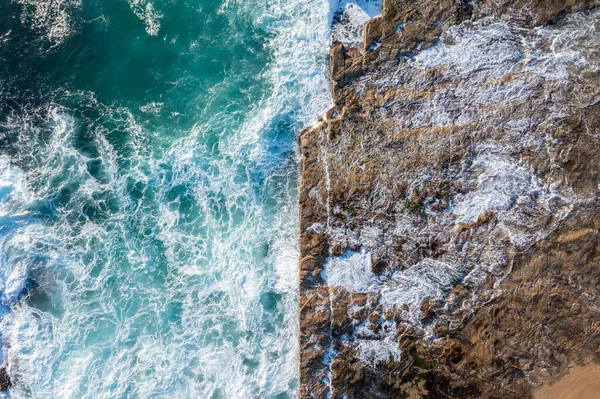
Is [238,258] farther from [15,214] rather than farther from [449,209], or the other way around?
[15,214]

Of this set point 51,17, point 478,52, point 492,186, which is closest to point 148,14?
point 51,17

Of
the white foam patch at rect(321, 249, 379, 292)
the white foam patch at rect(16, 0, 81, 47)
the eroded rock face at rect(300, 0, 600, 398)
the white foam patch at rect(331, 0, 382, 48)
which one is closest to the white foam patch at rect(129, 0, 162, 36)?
the white foam patch at rect(16, 0, 81, 47)

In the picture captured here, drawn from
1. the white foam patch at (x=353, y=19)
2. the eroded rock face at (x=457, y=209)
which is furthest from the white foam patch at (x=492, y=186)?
the white foam patch at (x=353, y=19)

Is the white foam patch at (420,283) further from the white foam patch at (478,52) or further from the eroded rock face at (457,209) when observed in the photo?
the white foam patch at (478,52)

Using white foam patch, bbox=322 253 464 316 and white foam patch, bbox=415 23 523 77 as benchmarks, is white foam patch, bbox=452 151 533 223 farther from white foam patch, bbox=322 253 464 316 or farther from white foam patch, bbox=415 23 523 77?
white foam patch, bbox=415 23 523 77

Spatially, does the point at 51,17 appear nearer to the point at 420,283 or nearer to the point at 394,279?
the point at 394,279

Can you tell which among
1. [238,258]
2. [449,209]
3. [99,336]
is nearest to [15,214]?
[99,336]
